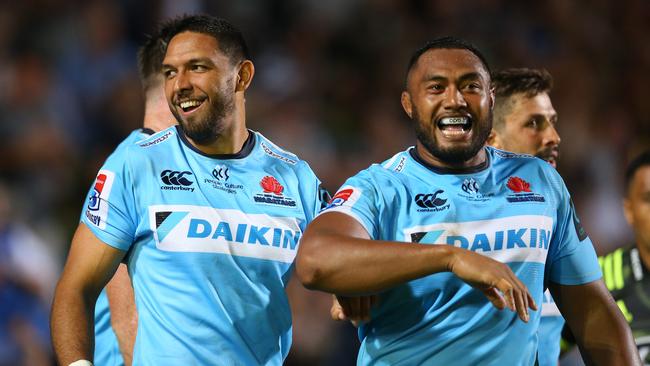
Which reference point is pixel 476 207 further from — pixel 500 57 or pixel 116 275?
pixel 500 57

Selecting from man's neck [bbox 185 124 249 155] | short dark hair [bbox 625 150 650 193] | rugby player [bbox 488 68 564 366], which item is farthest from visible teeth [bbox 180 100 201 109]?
short dark hair [bbox 625 150 650 193]

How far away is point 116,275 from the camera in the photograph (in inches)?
201

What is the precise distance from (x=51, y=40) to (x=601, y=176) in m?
5.84

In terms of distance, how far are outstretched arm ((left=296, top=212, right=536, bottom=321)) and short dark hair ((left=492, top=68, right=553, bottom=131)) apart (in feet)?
7.93

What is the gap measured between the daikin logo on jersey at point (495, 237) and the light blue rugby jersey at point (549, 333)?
1.30m

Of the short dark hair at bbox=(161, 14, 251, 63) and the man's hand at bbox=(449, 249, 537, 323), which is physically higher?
the short dark hair at bbox=(161, 14, 251, 63)

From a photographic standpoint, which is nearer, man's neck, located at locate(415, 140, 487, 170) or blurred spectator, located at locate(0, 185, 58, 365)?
man's neck, located at locate(415, 140, 487, 170)

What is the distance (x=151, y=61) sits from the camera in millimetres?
5824

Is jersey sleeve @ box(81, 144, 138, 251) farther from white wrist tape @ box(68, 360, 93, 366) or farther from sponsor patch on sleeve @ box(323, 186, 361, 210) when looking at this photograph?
sponsor patch on sleeve @ box(323, 186, 361, 210)

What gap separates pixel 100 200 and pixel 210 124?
1.97 feet

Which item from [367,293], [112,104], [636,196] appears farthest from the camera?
[112,104]

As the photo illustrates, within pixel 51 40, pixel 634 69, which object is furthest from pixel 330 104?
pixel 634 69

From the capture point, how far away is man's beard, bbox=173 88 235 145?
15.3 ft

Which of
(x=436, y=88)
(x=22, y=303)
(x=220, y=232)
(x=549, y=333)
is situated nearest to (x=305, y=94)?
(x=22, y=303)
